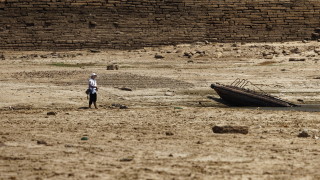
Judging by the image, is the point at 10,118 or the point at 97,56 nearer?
the point at 10,118

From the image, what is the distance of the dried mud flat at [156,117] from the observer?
10.5 meters

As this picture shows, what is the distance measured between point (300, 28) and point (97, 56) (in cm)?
742

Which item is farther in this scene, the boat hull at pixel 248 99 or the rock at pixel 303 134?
the boat hull at pixel 248 99

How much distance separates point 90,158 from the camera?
35.8 ft

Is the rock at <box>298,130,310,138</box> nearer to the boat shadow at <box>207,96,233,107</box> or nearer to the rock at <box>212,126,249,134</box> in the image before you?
the rock at <box>212,126,249,134</box>

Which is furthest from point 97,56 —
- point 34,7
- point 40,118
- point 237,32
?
point 40,118

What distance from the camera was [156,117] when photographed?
15250mm

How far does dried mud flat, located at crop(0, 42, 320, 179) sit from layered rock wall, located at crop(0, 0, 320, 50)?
0.83 metres

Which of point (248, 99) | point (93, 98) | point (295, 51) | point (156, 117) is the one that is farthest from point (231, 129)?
point (295, 51)

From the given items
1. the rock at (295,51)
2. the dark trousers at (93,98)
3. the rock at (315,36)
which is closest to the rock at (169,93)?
the dark trousers at (93,98)

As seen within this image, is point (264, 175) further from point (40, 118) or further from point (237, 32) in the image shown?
point (237, 32)

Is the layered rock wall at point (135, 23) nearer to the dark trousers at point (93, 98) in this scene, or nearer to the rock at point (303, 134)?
the dark trousers at point (93, 98)

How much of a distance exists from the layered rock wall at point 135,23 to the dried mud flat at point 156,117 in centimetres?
83

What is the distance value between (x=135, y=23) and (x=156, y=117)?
1333cm
